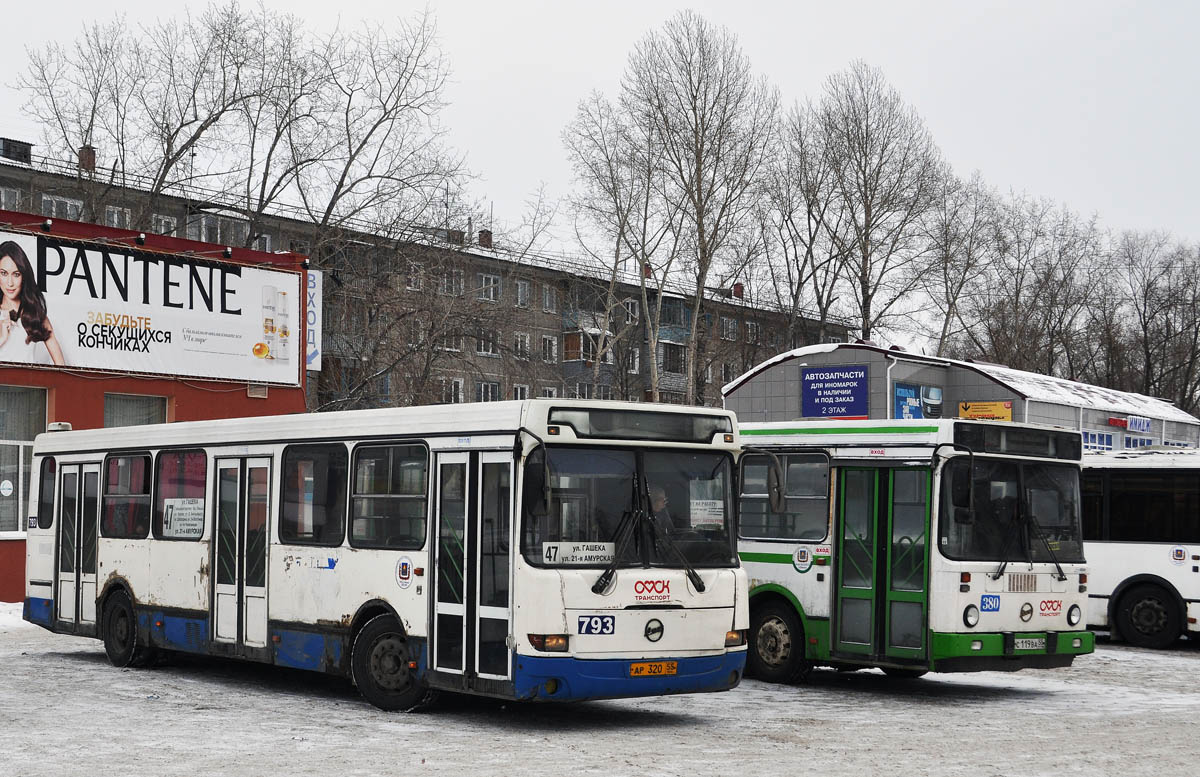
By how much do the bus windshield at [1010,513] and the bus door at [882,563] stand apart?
27cm

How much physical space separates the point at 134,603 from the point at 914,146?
48.4 metres

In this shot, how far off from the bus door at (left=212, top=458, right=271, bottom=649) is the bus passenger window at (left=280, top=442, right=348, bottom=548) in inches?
16.5

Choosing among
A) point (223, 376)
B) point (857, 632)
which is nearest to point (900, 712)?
point (857, 632)

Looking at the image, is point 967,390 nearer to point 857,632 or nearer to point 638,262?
point 857,632

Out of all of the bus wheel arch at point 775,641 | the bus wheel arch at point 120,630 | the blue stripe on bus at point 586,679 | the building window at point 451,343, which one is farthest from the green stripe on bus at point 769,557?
the building window at point 451,343

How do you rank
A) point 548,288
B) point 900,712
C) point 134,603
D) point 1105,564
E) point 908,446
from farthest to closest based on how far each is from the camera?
point 548,288, point 1105,564, point 134,603, point 908,446, point 900,712

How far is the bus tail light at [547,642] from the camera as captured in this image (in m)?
11.7

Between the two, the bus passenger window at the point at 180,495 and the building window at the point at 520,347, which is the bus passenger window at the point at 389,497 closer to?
the bus passenger window at the point at 180,495

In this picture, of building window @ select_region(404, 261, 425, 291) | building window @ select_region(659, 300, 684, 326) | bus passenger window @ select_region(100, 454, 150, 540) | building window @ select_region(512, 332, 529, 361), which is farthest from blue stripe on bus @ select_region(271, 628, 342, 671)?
building window @ select_region(659, 300, 684, 326)

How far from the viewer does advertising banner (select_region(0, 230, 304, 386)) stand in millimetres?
26375

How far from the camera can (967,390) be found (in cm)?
3297

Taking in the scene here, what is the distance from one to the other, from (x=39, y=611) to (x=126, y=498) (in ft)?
7.68

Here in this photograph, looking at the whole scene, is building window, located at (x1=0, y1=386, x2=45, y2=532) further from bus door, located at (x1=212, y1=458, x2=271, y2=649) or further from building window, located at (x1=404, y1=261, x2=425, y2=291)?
building window, located at (x1=404, y1=261, x2=425, y2=291)

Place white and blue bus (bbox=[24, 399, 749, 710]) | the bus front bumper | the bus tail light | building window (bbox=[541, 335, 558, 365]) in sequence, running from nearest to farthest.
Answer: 1. the bus tail light
2. white and blue bus (bbox=[24, 399, 749, 710])
3. the bus front bumper
4. building window (bbox=[541, 335, 558, 365])
